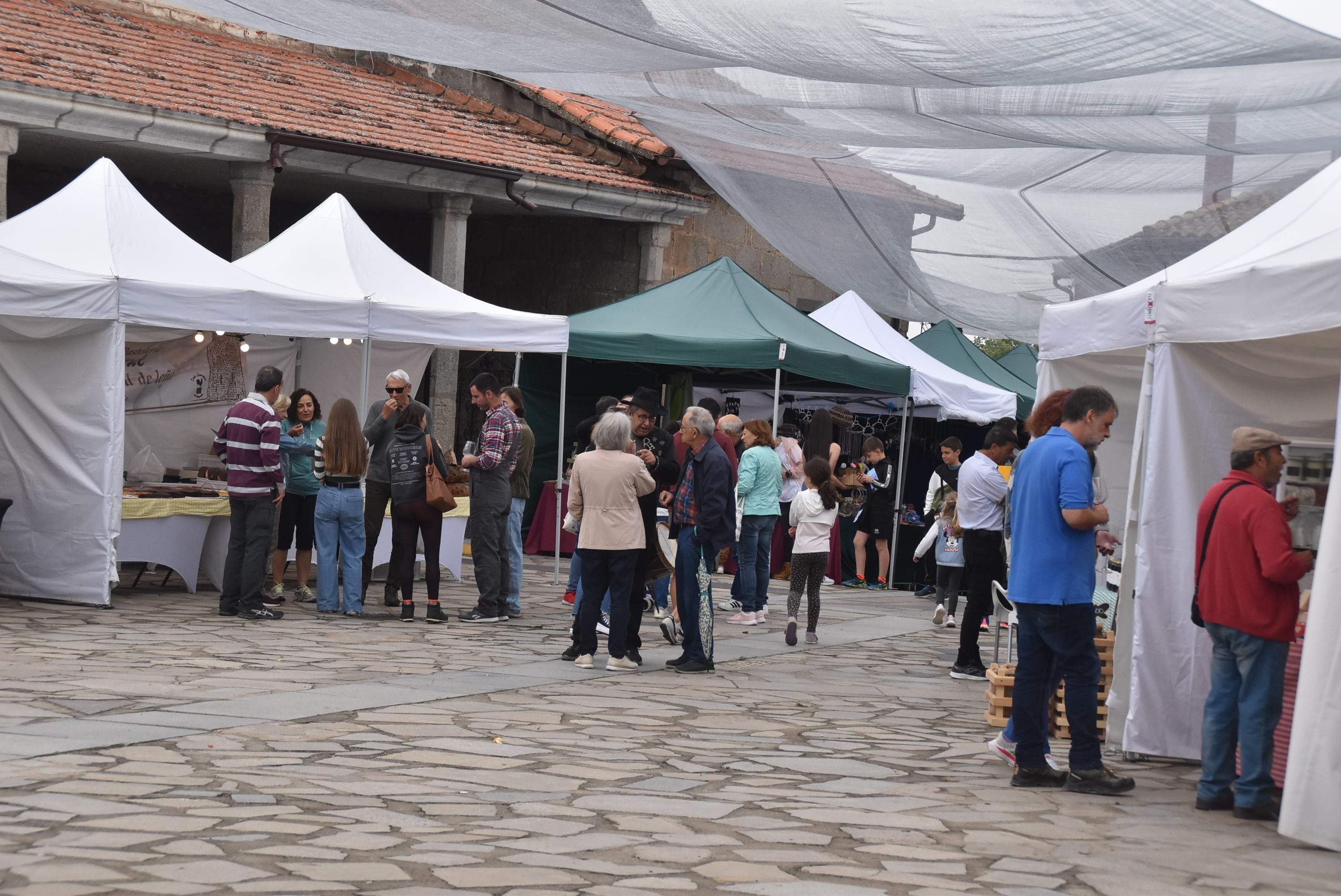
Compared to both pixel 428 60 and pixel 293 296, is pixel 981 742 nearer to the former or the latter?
pixel 428 60

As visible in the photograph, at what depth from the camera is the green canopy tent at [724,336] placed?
A: 48.1ft

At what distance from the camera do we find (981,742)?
23.9 ft

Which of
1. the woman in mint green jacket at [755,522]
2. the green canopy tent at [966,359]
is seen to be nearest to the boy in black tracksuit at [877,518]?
the green canopy tent at [966,359]

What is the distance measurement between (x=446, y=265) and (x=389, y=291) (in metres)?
5.96

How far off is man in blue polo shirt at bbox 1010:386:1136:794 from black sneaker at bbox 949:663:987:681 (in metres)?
3.40

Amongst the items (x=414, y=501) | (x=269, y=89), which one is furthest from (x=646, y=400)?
(x=269, y=89)

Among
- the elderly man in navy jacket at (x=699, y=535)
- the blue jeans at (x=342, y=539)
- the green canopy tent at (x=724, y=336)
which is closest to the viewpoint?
the elderly man in navy jacket at (x=699, y=535)

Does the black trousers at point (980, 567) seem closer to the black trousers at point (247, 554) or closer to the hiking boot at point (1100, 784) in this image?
the hiking boot at point (1100, 784)

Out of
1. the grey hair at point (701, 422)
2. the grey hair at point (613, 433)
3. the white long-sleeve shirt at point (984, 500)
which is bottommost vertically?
the white long-sleeve shirt at point (984, 500)

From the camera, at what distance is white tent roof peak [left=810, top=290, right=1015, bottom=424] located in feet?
54.0

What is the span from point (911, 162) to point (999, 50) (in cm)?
226

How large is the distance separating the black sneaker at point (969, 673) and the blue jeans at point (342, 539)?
4497 millimetres

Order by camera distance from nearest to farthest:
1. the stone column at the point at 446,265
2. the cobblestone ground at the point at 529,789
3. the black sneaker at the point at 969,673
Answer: the cobblestone ground at the point at 529,789
the black sneaker at the point at 969,673
the stone column at the point at 446,265

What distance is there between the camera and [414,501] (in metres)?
10.9
